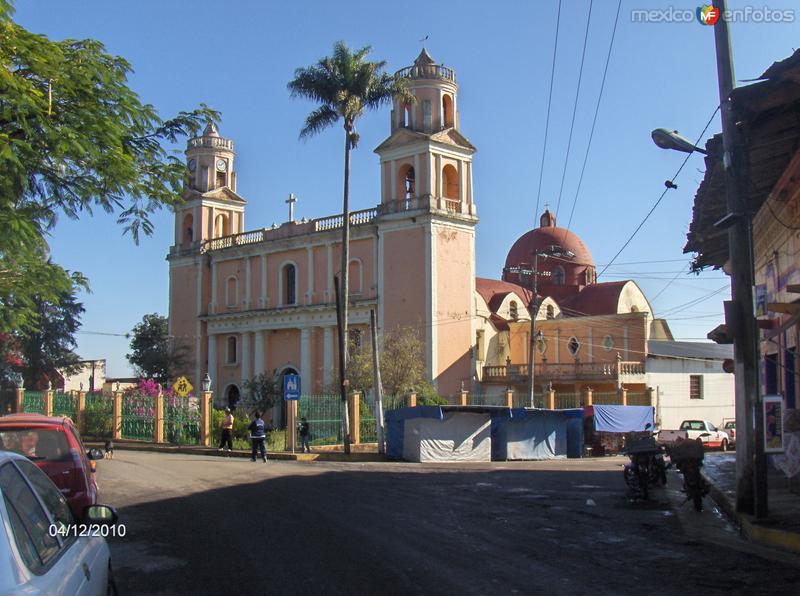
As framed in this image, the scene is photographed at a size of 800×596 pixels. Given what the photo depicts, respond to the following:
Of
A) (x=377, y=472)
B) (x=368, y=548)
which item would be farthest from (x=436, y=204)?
(x=368, y=548)

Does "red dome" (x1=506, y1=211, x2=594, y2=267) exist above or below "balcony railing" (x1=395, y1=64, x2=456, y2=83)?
below

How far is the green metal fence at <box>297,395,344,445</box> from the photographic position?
30172 mm

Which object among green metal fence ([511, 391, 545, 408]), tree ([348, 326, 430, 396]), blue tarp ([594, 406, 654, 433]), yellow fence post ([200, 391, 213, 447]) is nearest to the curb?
yellow fence post ([200, 391, 213, 447])

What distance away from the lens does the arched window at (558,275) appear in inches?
2379

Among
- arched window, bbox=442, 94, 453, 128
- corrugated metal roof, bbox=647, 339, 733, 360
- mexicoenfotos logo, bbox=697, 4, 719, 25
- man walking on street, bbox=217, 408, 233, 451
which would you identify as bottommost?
man walking on street, bbox=217, 408, 233, 451

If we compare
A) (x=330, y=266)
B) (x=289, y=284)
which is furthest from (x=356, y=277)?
(x=289, y=284)

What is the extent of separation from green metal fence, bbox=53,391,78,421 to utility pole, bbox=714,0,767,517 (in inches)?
1199

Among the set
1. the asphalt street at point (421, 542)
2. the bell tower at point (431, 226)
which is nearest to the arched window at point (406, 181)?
the bell tower at point (431, 226)

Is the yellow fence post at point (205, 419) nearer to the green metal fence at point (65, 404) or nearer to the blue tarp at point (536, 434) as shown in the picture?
the green metal fence at point (65, 404)

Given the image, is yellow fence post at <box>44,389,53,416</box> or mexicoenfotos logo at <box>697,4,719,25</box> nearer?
mexicoenfotos logo at <box>697,4,719,25</box>

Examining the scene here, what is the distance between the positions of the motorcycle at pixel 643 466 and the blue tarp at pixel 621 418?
1851 cm

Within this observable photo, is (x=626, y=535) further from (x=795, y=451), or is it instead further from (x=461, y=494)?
(x=461, y=494)

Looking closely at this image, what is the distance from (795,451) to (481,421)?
16089 millimetres

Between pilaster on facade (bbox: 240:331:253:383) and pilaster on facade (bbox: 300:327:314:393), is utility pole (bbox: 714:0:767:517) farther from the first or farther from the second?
pilaster on facade (bbox: 240:331:253:383)
